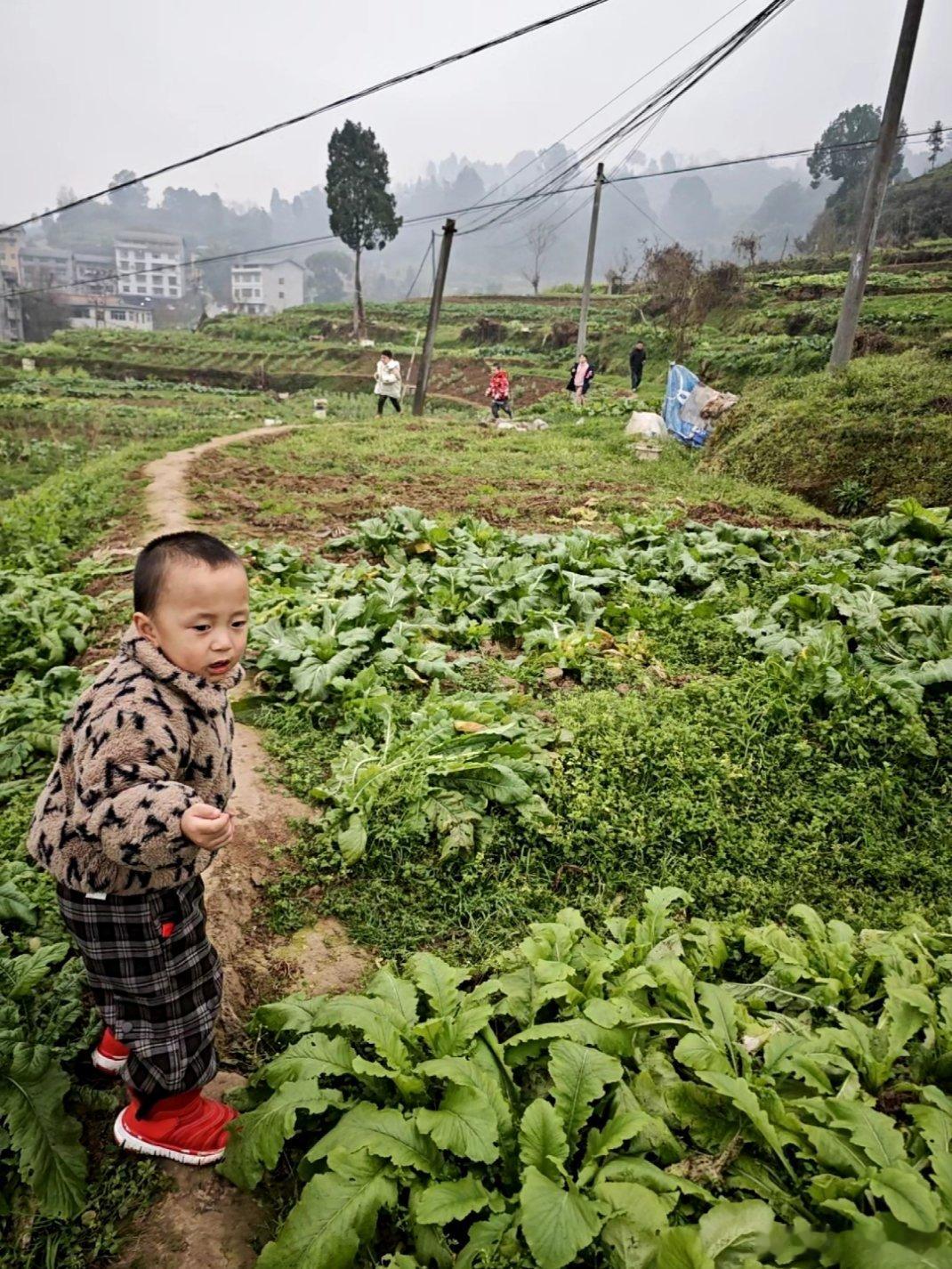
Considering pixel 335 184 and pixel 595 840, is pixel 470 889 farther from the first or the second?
pixel 335 184

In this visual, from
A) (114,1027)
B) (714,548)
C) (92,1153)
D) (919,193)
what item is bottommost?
(92,1153)

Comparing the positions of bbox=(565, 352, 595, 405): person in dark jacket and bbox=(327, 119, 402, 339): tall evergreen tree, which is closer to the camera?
bbox=(565, 352, 595, 405): person in dark jacket

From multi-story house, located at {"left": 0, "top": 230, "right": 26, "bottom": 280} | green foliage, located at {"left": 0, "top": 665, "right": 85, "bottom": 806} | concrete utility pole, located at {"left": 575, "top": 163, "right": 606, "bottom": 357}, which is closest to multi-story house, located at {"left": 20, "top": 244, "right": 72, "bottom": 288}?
multi-story house, located at {"left": 0, "top": 230, "right": 26, "bottom": 280}

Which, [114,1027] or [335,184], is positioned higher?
[335,184]

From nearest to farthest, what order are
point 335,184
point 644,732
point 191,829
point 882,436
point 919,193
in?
point 191,829 < point 644,732 < point 882,436 < point 919,193 < point 335,184

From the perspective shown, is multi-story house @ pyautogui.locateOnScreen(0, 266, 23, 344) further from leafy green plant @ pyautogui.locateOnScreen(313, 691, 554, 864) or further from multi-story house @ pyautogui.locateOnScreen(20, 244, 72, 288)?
leafy green plant @ pyautogui.locateOnScreen(313, 691, 554, 864)

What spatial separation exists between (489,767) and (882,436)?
8473 millimetres

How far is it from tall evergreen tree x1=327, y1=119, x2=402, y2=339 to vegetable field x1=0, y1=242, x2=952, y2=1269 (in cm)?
4596

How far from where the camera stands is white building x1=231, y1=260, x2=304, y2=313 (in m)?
99.8

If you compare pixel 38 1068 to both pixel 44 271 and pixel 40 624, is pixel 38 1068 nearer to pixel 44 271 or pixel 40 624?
pixel 40 624

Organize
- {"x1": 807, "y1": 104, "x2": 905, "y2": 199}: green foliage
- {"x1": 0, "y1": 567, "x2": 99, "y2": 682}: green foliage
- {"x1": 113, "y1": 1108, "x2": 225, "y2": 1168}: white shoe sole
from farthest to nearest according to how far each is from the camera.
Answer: {"x1": 807, "y1": 104, "x2": 905, "y2": 199}: green foliage < {"x1": 0, "y1": 567, "x2": 99, "y2": 682}: green foliage < {"x1": 113, "y1": 1108, "x2": 225, "y2": 1168}: white shoe sole

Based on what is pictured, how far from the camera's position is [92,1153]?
2.02m

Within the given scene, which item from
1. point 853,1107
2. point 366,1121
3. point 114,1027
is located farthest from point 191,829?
point 853,1107

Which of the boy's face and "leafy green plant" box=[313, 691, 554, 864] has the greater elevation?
the boy's face
